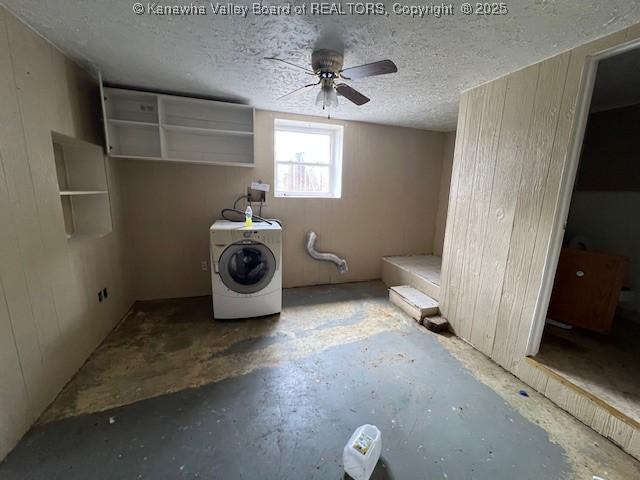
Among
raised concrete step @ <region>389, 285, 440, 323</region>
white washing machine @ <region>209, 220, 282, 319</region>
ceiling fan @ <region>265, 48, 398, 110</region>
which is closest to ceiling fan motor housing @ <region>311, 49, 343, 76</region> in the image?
ceiling fan @ <region>265, 48, 398, 110</region>

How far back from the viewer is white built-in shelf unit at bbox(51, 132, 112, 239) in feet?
6.50

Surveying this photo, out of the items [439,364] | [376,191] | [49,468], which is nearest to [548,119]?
[439,364]

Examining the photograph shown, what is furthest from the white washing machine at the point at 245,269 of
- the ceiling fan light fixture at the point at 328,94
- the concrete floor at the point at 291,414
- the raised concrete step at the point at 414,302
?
the raised concrete step at the point at 414,302

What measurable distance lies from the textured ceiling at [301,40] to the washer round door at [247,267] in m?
1.39

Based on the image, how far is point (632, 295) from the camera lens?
2363 mm

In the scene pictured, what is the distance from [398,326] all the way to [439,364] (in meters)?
0.56

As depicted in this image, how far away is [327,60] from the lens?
1569 mm

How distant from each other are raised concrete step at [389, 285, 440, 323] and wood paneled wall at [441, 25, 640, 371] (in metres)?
0.22

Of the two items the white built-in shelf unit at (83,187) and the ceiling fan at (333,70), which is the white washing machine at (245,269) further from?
the ceiling fan at (333,70)

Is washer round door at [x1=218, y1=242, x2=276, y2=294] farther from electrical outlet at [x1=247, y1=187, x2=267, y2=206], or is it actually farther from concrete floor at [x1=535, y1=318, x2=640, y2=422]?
concrete floor at [x1=535, y1=318, x2=640, y2=422]

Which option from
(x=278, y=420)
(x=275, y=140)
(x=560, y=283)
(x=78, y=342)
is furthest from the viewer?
(x=275, y=140)

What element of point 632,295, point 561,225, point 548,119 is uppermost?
point 548,119

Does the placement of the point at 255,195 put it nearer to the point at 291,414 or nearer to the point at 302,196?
the point at 302,196

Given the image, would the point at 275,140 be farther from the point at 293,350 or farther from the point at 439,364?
the point at 439,364
